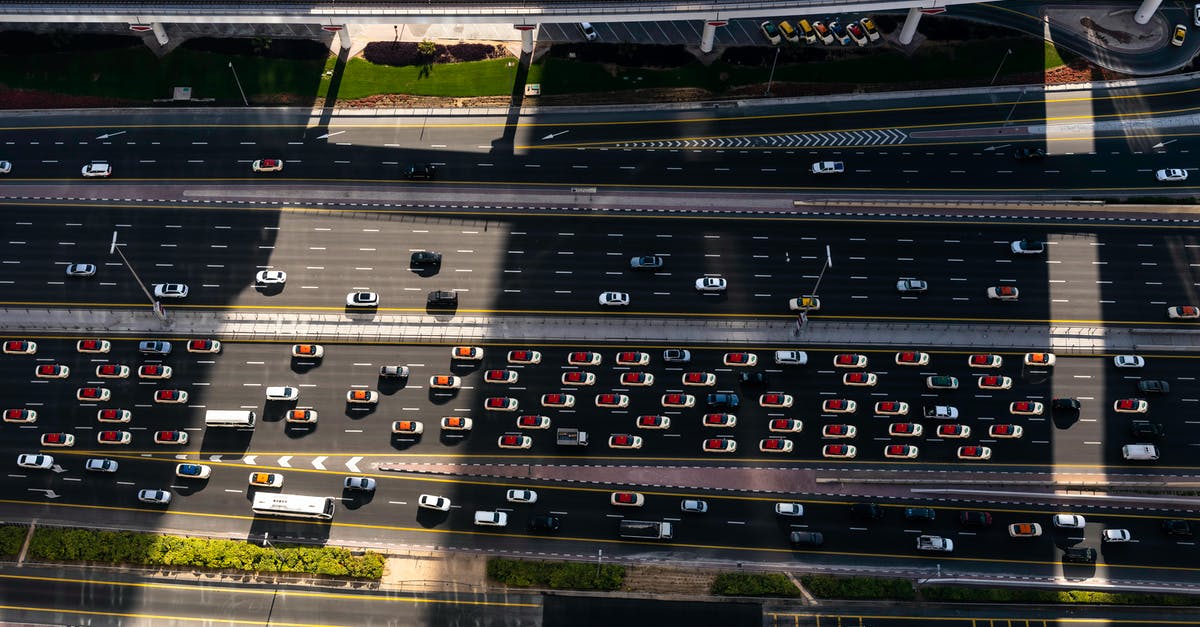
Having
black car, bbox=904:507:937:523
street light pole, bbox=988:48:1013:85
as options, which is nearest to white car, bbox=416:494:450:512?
black car, bbox=904:507:937:523

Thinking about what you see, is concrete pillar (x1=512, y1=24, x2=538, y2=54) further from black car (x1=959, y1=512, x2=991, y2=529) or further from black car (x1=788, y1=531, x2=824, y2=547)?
black car (x1=959, y1=512, x2=991, y2=529)

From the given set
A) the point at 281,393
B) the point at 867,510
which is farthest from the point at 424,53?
the point at 867,510

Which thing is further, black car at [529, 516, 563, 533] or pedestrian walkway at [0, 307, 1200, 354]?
pedestrian walkway at [0, 307, 1200, 354]

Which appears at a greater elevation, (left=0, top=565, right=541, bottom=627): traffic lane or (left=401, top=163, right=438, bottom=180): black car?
(left=401, top=163, right=438, bottom=180): black car

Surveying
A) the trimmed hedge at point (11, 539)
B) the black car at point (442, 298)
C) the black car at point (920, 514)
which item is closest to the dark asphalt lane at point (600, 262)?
the black car at point (442, 298)

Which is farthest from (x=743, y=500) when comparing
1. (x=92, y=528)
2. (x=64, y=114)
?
(x=64, y=114)

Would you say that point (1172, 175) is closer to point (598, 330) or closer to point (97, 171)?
point (598, 330)
